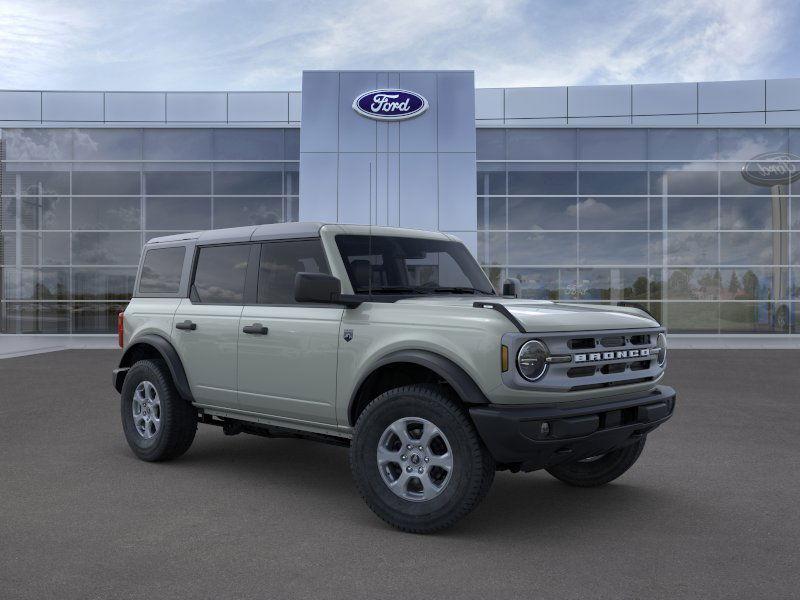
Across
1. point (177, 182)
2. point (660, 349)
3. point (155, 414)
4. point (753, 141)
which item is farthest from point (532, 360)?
point (753, 141)

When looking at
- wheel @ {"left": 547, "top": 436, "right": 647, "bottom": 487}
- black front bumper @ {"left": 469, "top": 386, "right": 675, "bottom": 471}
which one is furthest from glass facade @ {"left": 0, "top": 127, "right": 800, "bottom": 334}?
black front bumper @ {"left": 469, "top": 386, "right": 675, "bottom": 471}

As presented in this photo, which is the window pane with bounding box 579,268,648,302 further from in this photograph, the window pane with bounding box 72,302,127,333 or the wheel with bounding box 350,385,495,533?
the wheel with bounding box 350,385,495,533

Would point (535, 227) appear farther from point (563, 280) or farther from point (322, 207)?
point (322, 207)

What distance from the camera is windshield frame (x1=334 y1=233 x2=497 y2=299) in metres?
5.48

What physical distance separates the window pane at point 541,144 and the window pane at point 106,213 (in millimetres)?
14315

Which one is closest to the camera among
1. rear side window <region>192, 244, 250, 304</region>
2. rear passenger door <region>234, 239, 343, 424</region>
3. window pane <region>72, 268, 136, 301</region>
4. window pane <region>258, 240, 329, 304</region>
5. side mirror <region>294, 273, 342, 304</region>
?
side mirror <region>294, 273, 342, 304</region>

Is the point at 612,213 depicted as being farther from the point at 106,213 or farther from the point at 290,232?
the point at 290,232

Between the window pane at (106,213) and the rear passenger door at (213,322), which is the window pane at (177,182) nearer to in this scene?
the window pane at (106,213)

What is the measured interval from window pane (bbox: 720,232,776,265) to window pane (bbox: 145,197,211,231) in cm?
1935

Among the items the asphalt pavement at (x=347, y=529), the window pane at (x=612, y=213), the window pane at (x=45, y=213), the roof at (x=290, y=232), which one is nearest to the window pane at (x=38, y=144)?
the window pane at (x=45, y=213)

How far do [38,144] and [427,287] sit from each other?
27.3 meters

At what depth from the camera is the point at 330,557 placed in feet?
13.9

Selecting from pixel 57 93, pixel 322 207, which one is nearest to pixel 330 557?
pixel 322 207

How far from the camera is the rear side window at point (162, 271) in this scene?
268 inches
